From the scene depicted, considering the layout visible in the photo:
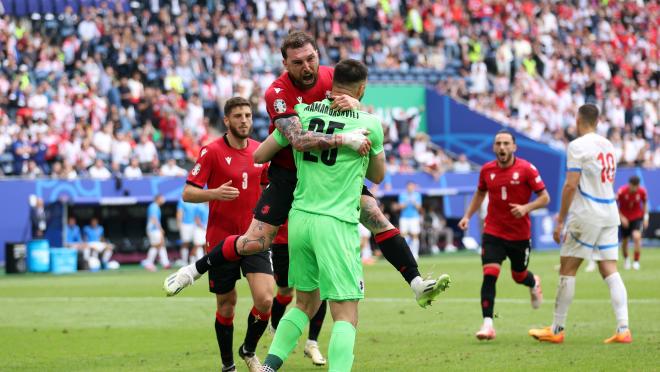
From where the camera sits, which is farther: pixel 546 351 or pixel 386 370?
pixel 546 351

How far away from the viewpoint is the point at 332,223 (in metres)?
7.77

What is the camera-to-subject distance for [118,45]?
108ft

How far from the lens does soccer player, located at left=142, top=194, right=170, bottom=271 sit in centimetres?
2828

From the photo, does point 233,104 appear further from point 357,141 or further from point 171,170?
point 171,170

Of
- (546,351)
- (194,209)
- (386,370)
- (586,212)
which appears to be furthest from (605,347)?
(194,209)

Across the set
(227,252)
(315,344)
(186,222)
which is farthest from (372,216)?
(186,222)

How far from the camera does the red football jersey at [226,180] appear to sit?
10.2 meters

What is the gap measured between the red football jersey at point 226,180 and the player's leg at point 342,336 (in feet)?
8.73

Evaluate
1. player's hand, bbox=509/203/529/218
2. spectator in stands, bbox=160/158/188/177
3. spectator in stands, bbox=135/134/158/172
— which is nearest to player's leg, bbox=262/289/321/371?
player's hand, bbox=509/203/529/218

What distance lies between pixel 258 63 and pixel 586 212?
2377 centimetres

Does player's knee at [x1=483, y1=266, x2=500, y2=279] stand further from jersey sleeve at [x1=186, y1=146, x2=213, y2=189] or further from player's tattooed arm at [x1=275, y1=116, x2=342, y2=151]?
player's tattooed arm at [x1=275, y1=116, x2=342, y2=151]

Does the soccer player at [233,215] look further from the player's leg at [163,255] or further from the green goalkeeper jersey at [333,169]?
the player's leg at [163,255]

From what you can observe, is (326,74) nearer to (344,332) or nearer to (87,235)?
(344,332)

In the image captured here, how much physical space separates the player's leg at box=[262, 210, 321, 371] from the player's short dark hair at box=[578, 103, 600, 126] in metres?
5.16
